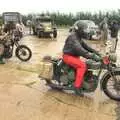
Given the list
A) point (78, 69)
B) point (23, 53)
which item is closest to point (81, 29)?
point (78, 69)

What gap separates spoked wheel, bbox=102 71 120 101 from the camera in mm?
8875

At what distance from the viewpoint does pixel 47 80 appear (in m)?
9.69

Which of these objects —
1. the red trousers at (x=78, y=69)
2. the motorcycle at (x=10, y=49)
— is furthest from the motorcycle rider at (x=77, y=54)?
the motorcycle at (x=10, y=49)

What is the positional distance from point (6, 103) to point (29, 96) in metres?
0.74

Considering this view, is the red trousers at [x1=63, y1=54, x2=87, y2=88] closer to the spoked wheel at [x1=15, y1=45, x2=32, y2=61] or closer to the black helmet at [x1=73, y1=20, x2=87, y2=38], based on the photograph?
the black helmet at [x1=73, y1=20, x2=87, y2=38]

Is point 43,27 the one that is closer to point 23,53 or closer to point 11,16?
point 11,16

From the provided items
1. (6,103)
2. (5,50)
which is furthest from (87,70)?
(5,50)

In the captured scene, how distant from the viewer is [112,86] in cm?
901

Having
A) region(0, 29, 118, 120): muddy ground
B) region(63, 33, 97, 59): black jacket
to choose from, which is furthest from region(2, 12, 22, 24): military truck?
region(63, 33, 97, 59): black jacket

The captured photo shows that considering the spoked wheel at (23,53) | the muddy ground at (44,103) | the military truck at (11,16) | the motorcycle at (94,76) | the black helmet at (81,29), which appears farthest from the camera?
the military truck at (11,16)

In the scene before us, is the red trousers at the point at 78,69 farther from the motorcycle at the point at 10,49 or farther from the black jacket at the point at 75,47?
the motorcycle at the point at 10,49

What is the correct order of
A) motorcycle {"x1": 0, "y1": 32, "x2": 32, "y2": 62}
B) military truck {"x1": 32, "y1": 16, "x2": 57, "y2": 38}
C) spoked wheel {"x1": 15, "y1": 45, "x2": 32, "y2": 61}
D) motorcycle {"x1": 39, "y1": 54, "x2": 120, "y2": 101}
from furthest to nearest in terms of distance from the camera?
military truck {"x1": 32, "y1": 16, "x2": 57, "y2": 38} → spoked wheel {"x1": 15, "y1": 45, "x2": 32, "y2": 61} → motorcycle {"x1": 0, "y1": 32, "x2": 32, "y2": 62} → motorcycle {"x1": 39, "y1": 54, "x2": 120, "y2": 101}

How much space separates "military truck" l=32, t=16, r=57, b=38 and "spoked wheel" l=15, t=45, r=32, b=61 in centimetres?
1464

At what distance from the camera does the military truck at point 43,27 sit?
29017 mm
